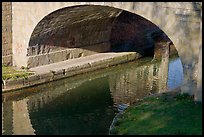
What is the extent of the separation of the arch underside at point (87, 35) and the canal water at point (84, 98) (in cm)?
153

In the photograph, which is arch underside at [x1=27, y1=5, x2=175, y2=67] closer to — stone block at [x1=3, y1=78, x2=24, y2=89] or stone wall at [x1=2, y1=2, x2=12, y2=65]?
stone wall at [x1=2, y1=2, x2=12, y2=65]

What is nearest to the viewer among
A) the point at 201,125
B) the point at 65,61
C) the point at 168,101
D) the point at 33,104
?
the point at 201,125

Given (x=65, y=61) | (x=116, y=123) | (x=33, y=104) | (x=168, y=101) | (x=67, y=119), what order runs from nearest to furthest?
(x=116, y=123)
(x=168, y=101)
(x=67, y=119)
(x=33, y=104)
(x=65, y=61)

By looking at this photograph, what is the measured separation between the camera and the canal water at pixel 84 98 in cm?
1308

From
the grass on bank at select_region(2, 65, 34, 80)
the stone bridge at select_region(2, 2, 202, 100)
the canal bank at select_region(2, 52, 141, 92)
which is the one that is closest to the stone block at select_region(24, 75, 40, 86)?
the canal bank at select_region(2, 52, 141, 92)

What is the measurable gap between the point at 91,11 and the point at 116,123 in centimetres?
696

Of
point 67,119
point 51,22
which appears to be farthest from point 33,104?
point 51,22

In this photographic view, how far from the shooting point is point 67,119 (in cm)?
1366

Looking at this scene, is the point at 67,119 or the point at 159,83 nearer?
the point at 67,119

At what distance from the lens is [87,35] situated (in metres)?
20.3

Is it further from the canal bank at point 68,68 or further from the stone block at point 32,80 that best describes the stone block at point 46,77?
the stone block at point 32,80

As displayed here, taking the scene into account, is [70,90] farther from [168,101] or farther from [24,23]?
[168,101]

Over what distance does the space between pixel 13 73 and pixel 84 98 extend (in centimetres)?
286

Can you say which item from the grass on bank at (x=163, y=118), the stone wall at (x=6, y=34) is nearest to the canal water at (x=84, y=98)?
the grass on bank at (x=163, y=118)
